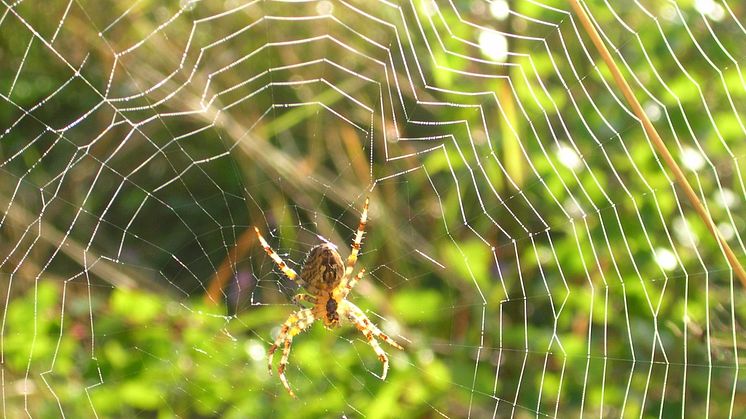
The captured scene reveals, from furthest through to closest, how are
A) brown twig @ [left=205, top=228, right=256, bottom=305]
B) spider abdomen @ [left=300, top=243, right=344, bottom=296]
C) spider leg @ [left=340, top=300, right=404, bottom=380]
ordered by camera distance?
brown twig @ [left=205, top=228, right=256, bottom=305], spider abdomen @ [left=300, top=243, right=344, bottom=296], spider leg @ [left=340, top=300, right=404, bottom=380]

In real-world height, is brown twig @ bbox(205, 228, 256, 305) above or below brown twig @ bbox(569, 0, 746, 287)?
below

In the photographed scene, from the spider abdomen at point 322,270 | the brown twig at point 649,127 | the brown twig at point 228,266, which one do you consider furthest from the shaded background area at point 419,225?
the brown twig at point 649,127

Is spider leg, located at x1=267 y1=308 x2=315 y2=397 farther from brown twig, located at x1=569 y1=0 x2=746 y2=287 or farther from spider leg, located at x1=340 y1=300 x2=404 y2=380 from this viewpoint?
brown twig, located at x1=569 y1=0 x2=746 y2=287

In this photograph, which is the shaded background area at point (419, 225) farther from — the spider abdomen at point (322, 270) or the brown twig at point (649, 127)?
the brown twig at point (649, 127)

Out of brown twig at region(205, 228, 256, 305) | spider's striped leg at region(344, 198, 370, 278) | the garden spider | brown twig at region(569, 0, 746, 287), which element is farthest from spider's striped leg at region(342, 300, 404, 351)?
brown twig at region(569, 0, 746, 287)

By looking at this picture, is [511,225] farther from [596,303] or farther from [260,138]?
[260,138]

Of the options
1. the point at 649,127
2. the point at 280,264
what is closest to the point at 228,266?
the point at 280,264
